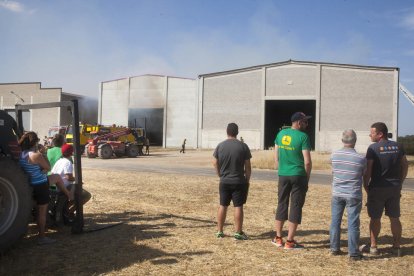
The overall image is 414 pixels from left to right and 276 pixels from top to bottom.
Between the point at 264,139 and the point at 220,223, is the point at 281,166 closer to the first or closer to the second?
the point at 220,223

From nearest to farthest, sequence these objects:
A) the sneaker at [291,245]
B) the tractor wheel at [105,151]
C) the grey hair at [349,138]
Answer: the grey hair at [349,138], the sneaker at [291,245], the tractor wheel at [105,151]

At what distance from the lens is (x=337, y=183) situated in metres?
5.79

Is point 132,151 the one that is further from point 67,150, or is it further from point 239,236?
point 239,236

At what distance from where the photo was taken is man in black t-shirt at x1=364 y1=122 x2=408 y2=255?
592cm

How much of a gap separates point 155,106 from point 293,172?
45924 mm

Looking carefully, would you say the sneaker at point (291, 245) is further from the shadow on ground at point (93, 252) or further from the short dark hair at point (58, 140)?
the short dark hair at point (58, 140)

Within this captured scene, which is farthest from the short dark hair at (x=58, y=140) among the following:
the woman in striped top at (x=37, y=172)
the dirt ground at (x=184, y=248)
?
the dirt ground at (x=184, y=248)

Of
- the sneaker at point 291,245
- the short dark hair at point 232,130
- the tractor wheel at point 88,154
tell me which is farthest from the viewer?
the tractor wheel at point 88,154

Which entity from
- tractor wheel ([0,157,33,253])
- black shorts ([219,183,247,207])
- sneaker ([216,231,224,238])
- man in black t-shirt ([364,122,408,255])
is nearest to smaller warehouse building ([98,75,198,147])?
sneaker ([216,231,224,238])

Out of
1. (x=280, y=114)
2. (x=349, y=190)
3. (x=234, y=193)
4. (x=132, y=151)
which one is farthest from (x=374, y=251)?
(x=280, y=114)

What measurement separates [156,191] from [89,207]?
302cm

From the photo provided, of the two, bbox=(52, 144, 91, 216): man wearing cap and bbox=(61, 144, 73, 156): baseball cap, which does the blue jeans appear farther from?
bbox=(61, 144, 73, 156): baseball cap

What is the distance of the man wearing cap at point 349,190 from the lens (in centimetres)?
567

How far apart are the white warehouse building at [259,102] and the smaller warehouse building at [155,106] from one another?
11cm
